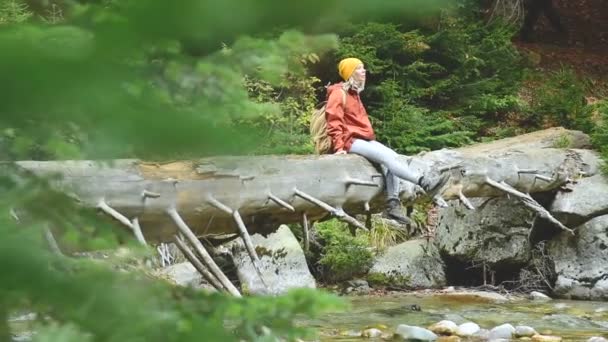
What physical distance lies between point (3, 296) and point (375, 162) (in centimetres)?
803

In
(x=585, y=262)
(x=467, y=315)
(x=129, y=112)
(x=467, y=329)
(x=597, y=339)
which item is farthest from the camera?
(x=585, y=262)

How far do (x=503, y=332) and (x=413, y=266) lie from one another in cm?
346

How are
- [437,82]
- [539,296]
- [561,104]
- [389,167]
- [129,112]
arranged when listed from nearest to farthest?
[129,112] → [389,167] → [539,296] → [561,104] → [437,82]

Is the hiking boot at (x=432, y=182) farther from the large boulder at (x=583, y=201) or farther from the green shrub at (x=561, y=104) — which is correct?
the green shrub at (x=561, y=104)

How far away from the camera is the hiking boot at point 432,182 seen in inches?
344

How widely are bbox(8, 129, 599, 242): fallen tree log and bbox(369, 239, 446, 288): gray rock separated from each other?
5.11 ft

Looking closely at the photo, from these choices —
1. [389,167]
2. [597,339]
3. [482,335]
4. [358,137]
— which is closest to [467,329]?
[482,335]

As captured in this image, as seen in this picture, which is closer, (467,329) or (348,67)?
(467,329)

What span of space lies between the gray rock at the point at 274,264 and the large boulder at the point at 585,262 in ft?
9.09

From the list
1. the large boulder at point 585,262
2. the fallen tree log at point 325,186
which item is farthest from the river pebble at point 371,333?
the large boulder at point 585,262

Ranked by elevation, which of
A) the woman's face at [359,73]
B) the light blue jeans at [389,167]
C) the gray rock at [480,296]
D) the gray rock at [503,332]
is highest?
the woman's face at [359,73]

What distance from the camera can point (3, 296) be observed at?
0.61 metres

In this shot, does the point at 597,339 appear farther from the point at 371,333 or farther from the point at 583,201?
the point at 583,201

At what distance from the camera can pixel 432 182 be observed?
8.78 metres
